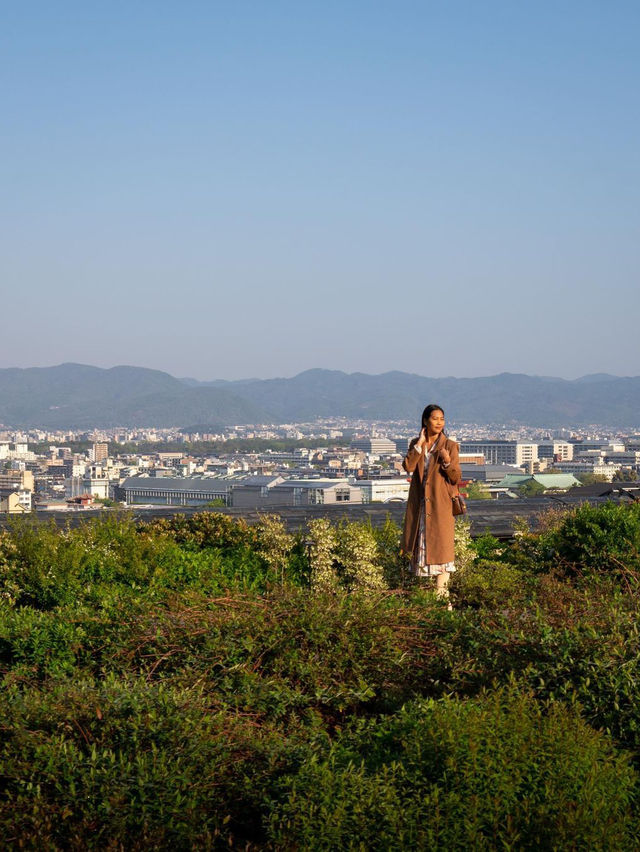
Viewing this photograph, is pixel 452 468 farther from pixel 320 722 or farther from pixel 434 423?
pixel 320 722

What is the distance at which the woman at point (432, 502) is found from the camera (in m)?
7.28

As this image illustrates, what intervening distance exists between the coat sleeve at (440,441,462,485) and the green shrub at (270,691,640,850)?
3.82 meters

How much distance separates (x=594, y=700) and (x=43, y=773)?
6.78 feet

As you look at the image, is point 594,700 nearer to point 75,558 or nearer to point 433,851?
point 433,851

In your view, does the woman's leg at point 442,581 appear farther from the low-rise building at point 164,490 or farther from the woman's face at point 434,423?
the low-rise building at point 164,490


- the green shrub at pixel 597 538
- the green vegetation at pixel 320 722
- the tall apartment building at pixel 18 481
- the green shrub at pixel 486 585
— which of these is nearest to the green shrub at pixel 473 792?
the green vegetation at pixel 320 722

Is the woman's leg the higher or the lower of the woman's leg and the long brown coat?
the lower

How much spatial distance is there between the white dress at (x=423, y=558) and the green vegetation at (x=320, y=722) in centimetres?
37

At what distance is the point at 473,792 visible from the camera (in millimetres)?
3125

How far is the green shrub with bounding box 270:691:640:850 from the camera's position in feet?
9.73

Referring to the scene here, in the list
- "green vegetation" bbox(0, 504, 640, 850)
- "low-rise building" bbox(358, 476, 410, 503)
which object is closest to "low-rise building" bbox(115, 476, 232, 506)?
"low-rise building" bbox(358, 476, 410, 503)

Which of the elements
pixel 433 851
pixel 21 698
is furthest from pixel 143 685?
pixel 433 851

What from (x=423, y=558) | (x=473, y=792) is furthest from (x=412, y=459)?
(x=473, y=792)

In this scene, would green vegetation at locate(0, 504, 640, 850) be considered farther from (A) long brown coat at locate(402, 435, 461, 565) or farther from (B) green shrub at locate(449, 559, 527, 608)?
(A) long brown coat at locate(402, 435, 461, 565)
